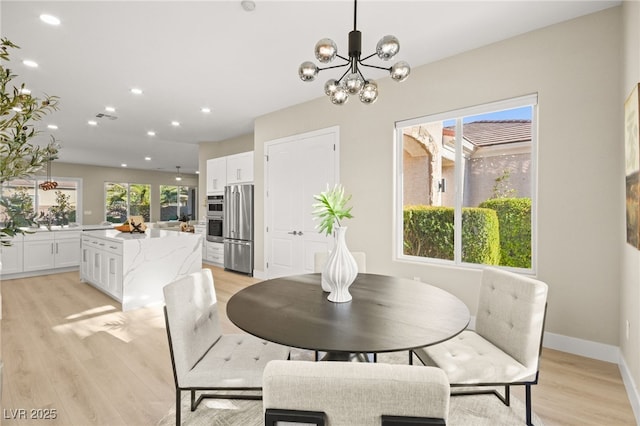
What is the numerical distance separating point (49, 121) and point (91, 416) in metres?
5.75

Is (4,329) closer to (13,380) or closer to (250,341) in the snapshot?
(13,380)

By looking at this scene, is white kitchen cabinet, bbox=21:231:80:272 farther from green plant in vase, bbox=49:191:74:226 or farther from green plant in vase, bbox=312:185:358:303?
green plant in vase, bbox=312:185:358:303

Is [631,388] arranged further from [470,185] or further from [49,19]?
[49,19]

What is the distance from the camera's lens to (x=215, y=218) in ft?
22.1

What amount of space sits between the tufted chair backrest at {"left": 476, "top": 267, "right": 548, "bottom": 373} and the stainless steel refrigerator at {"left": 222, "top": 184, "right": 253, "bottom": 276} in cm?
442

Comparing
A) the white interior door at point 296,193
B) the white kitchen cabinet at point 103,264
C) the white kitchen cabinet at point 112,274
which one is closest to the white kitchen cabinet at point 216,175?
the white interior door at point 296,193

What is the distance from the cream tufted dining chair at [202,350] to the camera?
160 cm

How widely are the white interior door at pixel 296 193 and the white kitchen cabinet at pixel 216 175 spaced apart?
1.56 metres

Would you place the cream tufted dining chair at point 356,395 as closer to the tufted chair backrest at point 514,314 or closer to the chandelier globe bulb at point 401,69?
the tufted chair backrest at point 514,314

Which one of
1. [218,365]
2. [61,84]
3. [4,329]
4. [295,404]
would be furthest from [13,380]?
[61,84]

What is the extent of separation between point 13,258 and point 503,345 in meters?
7.37

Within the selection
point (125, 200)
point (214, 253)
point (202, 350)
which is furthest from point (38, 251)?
point (125, 200)

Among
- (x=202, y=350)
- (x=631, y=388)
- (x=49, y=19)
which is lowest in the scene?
(x=631, y=388)

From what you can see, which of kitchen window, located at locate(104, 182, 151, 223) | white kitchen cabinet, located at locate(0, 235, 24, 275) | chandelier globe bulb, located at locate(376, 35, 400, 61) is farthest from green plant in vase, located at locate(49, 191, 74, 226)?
chandelier globe bulb, located at locate(376, 35, 400, 61)
